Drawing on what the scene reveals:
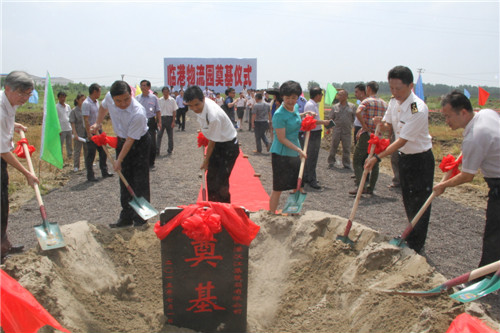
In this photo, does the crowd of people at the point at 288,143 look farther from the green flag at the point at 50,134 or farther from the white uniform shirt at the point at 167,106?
the white uniform shirt at the point at 167,106

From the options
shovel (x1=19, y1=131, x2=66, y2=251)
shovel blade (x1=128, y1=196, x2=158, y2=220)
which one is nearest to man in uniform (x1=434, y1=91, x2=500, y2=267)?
shovel blade (x1=128, y1=196, x2=158, y2=220)

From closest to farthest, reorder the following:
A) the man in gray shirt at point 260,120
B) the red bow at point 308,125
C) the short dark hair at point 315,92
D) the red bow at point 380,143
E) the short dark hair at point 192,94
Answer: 1. the short dark hair at point 192,94
2. the red bow at point 380,143
3. the red bow at point 308,125
4. the short dark hair at point 315,92
5. the man in gray shirt at point 260,120

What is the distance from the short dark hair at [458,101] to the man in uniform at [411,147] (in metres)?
0.39

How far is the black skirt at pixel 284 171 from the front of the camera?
15.0 feet

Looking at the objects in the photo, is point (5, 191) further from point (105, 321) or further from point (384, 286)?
point (384, 286)

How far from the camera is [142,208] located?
435 cm

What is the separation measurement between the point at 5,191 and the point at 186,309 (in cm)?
245

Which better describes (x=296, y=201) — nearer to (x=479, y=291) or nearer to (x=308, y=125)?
(x=308, y=125)

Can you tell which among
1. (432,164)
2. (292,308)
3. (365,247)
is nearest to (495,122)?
(432,164)

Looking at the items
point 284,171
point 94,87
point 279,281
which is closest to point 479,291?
point 279,281

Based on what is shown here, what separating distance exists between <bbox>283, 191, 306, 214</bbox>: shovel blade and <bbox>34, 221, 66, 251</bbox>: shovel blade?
238 cm

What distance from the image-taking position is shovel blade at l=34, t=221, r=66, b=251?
3.26 meters

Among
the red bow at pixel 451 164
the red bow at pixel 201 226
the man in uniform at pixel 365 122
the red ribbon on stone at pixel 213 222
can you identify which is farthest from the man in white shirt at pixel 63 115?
the red bow at pixel 451 164

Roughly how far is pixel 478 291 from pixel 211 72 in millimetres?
18553
